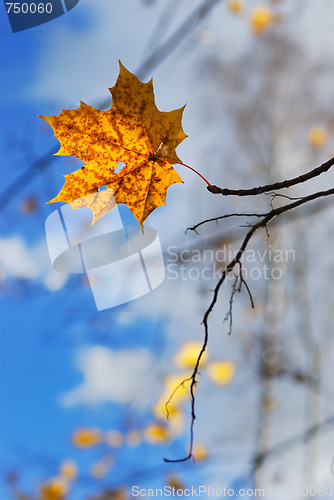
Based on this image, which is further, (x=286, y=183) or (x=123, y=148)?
(x=123, y=148)

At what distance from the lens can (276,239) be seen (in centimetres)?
353

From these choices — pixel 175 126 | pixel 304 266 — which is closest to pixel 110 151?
pixel 175 126

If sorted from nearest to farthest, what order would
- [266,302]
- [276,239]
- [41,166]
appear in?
1. [41,166]
2. [266,302]
3. [276,239]

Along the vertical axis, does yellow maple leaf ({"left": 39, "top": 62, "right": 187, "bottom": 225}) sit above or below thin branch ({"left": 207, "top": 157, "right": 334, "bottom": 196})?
above

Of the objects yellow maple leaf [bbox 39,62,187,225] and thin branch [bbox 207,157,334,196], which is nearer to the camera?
thin branch [bbox 207,157,334,196]

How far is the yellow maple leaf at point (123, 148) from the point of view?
90 cm

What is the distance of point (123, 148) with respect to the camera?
0.95 meters

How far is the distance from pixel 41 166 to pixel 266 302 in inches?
95.8

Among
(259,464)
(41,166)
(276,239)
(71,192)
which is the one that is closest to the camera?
(71,192)

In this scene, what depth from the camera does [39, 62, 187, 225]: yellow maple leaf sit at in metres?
0.90

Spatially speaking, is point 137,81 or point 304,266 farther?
point 304,266

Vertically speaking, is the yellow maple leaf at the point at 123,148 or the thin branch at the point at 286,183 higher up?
the yellow maple leaf at the point at 123,148

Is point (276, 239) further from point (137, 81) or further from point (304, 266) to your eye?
point (137, 81)

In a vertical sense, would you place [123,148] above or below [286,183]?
above
